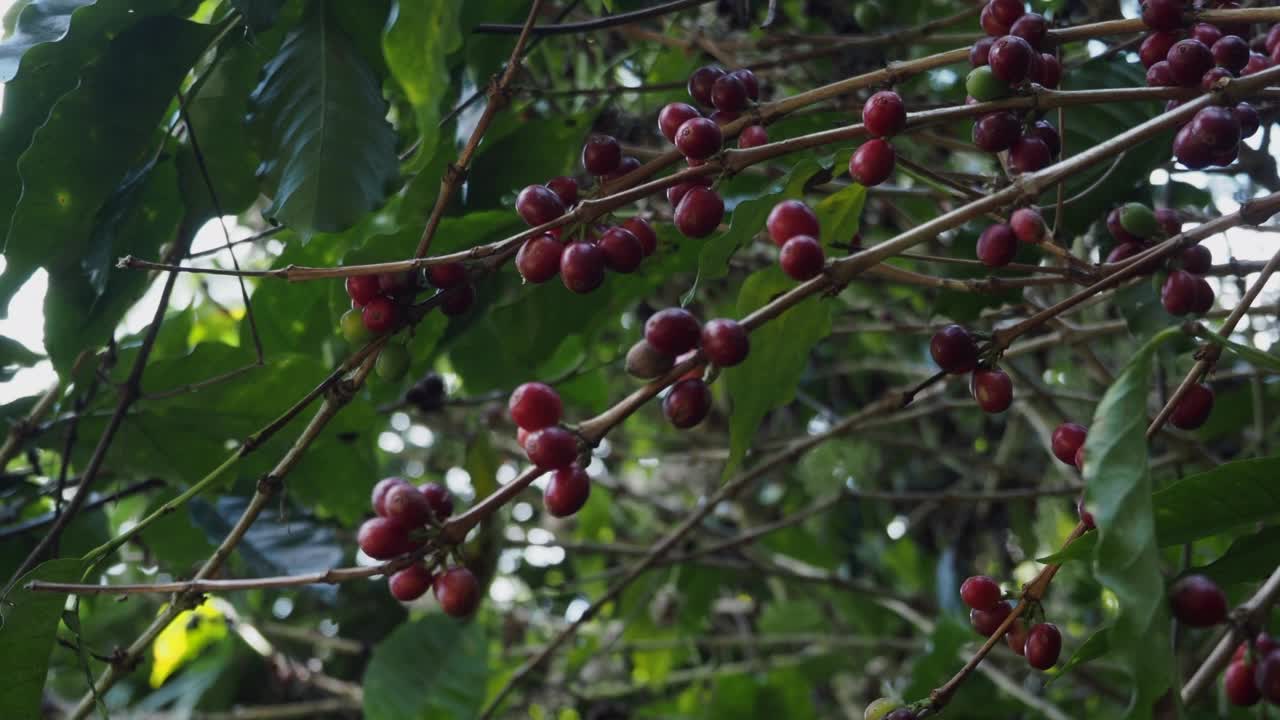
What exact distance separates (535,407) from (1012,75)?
412mm

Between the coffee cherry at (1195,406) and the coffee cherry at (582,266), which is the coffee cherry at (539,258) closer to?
the coffee cherry at (582,266)

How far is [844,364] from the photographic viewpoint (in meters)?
2.53

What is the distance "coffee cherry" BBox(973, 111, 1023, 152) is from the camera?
0.82 metres

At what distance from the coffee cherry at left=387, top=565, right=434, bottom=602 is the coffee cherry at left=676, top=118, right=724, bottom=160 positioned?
1.14ft

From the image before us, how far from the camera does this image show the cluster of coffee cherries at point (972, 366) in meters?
0.77

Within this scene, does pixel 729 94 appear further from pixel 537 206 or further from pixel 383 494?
pixel 383 494

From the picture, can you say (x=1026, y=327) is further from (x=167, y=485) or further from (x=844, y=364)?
(x=844, y=364)

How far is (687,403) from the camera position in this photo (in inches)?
27.8

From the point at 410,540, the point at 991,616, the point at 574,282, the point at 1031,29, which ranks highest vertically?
the point at 1031,29

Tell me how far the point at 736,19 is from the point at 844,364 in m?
1.17

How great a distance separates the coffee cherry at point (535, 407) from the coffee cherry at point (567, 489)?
0.04m

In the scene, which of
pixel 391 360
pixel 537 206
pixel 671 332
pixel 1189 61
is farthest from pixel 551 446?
pixel 1189 61

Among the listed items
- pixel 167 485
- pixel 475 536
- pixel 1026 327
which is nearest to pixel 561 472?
pixel 1026 327

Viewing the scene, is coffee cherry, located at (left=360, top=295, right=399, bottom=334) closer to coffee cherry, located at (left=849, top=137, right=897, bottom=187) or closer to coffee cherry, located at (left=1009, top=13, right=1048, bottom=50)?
coffee cherry, located at (left=849, top=137, right=897, bottom=187)
